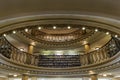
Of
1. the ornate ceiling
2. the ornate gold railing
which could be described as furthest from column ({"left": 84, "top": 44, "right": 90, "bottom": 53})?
the ornate ceiling

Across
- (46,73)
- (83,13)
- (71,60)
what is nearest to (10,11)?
(83,13)

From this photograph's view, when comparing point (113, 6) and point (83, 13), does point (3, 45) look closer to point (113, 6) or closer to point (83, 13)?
point (83, 13)

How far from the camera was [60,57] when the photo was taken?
10422 millimetres

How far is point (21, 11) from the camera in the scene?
124 inches

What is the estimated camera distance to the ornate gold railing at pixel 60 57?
7.47 m

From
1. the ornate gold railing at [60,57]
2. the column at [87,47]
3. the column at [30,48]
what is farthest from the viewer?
the column at [30,48]

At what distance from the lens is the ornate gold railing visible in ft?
24.5

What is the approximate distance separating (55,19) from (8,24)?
123 centimetres

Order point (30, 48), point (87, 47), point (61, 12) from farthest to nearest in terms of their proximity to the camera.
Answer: point (30, 48)
point (87, 47)
point (61, 12)

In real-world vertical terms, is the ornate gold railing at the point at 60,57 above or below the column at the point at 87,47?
below

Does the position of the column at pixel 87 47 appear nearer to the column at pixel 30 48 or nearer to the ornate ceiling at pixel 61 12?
the column at pixel 30 48

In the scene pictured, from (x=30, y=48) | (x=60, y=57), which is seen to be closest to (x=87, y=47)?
(x=60, y=57)

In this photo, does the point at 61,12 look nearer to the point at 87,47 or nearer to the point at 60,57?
the point at 60,57

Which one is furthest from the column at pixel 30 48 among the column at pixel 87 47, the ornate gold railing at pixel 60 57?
the column at pixel 87 47
